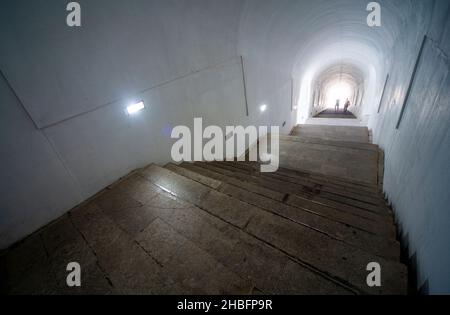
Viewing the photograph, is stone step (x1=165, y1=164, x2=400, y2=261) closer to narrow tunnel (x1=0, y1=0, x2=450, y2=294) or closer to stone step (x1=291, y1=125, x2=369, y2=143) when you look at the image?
narrow tunnel (x1=0, y1=0, x2=450, y2=294)

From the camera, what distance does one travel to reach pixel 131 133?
3828mm

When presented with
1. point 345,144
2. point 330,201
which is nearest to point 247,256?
point 330,201

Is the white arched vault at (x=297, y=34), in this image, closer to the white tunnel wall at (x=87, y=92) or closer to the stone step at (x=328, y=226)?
the white tunnel wall at (x=87, y=92)

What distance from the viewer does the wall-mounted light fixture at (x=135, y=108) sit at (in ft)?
12.1

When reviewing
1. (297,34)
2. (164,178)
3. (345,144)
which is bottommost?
(345,144)

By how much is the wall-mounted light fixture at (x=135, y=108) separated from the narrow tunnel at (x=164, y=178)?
0.8 inches

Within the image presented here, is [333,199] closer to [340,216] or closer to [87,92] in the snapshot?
[340,216]

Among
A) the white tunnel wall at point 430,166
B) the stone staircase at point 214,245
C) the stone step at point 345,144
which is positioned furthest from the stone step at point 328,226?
the stone step at point 345,144

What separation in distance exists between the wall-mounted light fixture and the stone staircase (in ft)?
5.36

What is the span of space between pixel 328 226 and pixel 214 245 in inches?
56.5

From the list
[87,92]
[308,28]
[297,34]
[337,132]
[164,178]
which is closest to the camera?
[87,92]

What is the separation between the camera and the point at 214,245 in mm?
2123

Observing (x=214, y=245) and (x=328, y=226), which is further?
(x=328, y=226)
